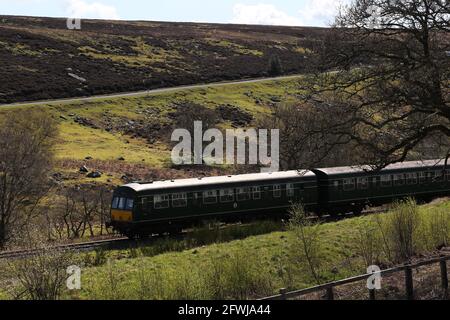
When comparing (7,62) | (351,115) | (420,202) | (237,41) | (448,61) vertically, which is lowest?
(420,202)

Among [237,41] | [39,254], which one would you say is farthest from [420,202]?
[237,41]

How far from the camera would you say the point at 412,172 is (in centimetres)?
3800

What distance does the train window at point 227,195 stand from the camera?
31.3 m

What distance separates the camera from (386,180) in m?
36.9

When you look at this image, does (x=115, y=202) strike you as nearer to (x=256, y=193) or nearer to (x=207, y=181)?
(x=207, y=181)

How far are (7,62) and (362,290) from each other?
82.7 meters

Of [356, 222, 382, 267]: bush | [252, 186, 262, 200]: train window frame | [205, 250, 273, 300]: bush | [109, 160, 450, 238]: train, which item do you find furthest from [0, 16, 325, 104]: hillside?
[205, 250, 273, 300]: bush

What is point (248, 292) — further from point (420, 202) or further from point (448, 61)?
point (420, 202)

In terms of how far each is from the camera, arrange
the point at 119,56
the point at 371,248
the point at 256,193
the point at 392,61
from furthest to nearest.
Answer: the point at 119,56, the point at 256,193, the point at 371,248, the point at 392,61

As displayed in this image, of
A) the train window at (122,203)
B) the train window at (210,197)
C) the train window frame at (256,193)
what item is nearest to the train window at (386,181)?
the train window frame at (256,193)

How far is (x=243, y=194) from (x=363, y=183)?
8.77 m

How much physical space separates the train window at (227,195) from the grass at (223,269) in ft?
13.2

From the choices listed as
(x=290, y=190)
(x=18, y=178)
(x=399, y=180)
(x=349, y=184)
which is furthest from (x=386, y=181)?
(x=18, y=178)

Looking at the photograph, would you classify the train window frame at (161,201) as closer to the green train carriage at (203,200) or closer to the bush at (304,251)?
the green train carriage at (203,200)
